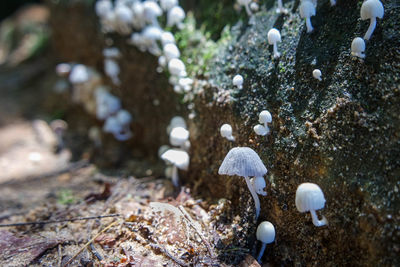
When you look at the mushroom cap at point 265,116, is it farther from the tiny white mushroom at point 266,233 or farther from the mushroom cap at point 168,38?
the mushroom cap at point 168,38

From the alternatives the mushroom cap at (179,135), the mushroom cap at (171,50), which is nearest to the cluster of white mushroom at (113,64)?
the mushroom cap at (171,50)

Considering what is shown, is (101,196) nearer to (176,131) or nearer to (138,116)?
(176,131)

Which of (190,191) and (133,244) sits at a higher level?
(190,191)

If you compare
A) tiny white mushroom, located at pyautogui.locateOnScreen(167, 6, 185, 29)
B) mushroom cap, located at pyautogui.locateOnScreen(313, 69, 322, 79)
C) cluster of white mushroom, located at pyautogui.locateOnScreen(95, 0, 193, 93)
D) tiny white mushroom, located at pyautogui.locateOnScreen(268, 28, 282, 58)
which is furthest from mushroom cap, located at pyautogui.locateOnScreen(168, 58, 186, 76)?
mushroom cap, located at pyautogui.locateOnScreen(313, 69, 322, 79)

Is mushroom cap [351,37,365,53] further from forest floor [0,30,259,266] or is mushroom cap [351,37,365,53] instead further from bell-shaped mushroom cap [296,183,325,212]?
forest floor [0,30,259,266]

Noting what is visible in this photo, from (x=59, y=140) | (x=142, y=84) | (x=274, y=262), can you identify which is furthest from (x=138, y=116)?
(x=274, y=262)

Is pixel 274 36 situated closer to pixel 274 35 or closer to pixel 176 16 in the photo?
pixel 274 35

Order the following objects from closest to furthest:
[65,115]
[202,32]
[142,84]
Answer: [202,32]
[142,84]
[65,115]

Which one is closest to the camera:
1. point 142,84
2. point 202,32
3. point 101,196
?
point 101,196
